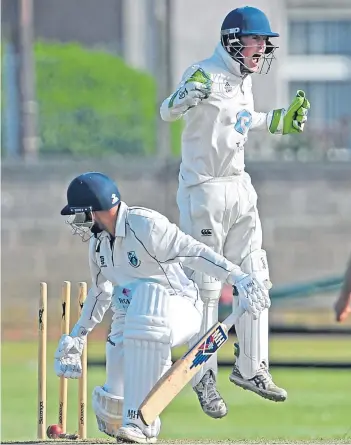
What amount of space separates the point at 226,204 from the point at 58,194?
8296 millimetres

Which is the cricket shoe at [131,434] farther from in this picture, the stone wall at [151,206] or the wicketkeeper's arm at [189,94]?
the stone wall at [151,206]

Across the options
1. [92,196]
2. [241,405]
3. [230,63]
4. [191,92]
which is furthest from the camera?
[241,405]

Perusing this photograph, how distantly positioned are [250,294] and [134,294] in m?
0.48

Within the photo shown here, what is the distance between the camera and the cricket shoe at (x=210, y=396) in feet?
24.4

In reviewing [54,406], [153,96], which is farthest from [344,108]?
[54,406]

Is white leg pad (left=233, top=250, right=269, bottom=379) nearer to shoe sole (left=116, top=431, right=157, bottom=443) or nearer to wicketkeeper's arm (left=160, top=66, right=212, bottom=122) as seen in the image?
wicketkeeper's arm (left=160, top=66, right=212, bottom=122)

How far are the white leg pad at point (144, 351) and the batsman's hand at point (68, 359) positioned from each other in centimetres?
49

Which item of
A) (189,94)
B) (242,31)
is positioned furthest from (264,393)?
(242,31)

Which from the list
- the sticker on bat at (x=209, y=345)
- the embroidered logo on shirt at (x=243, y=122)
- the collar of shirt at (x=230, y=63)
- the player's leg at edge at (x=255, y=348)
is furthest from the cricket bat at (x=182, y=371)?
the collar of shirt at (x=230, y=63)

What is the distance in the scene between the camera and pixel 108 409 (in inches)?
281

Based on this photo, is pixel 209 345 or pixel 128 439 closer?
pixel 128 439

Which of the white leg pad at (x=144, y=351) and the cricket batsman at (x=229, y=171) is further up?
the cricket batsman at (x=229, y=171)

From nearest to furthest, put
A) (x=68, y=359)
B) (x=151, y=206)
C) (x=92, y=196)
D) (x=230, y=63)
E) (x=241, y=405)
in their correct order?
(x=92, y=196) < (x=68, y=359) < (x=230, y=63) < (x=241, y=405) < (x=151, y=206)

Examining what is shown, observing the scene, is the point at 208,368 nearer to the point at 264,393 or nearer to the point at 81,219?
the point at 264,393
